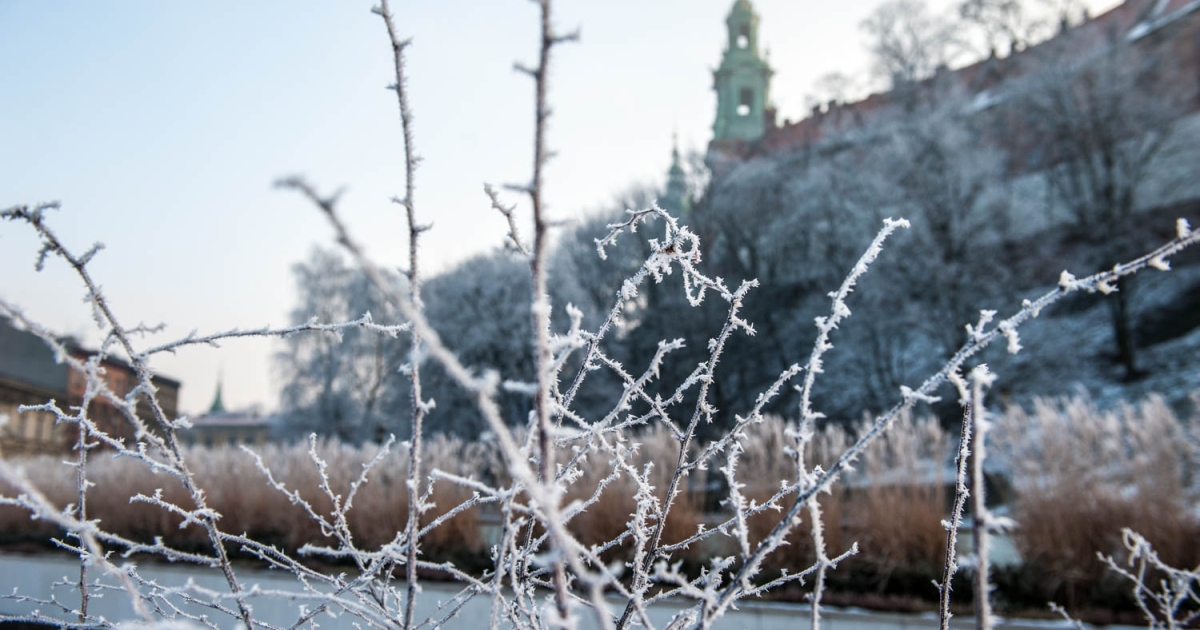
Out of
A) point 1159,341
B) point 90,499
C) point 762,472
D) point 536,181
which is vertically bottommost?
point 90,499

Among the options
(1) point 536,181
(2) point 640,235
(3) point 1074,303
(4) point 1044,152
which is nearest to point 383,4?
(1) point 536,181

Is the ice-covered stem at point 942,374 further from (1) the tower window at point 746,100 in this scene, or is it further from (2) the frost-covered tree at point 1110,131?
(1) the tower window at point 746,100

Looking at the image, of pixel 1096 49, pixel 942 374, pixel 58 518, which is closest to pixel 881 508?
pixel 942 374

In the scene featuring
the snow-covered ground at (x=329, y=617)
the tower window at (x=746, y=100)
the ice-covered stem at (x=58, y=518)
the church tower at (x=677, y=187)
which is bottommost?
the snow-covered ground at (x=329, y=617)

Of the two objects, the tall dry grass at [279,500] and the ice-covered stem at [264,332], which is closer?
the ice-covered stem at [264,332]

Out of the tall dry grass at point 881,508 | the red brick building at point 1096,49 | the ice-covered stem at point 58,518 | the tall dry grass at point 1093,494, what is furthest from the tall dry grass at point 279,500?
the red brick building at point 1096,49

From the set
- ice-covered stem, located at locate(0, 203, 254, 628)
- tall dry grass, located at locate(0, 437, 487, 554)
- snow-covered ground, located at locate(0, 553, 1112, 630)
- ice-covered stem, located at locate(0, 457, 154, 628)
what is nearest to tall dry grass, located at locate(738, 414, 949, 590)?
snow-covered ground, located at locate(0, 553, 1112, 630)

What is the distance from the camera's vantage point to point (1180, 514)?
16.3ft

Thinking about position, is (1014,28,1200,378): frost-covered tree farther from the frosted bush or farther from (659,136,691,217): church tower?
the frosted bush

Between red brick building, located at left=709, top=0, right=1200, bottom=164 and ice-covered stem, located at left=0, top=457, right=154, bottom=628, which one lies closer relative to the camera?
ice-covered stem, located at left=0, top=457, right=154, bottom=628

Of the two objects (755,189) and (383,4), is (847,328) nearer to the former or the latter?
(755,189)

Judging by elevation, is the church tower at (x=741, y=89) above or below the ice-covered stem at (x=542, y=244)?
above

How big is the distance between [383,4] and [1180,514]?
5.85 m

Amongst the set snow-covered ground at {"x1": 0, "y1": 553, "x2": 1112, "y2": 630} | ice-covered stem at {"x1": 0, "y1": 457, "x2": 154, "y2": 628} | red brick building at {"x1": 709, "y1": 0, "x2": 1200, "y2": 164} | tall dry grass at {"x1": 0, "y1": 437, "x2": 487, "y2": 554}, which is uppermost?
red brick building at {"x1": 709, "y1": 0, "x2": 1200, "y2": 164}
